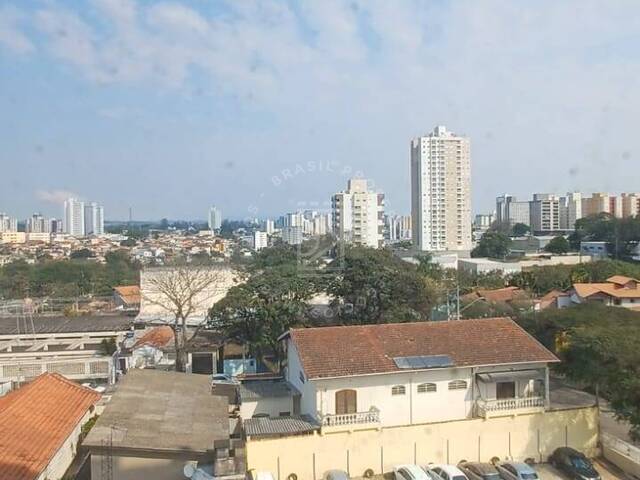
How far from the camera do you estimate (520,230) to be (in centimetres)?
7062

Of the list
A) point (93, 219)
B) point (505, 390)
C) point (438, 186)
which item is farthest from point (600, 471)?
point (93, 219)

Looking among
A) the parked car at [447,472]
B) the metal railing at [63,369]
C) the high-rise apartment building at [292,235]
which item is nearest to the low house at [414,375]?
the parked car at [447,472]

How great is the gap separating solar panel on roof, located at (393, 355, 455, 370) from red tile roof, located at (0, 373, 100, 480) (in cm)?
552

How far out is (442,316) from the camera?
19.5 meters

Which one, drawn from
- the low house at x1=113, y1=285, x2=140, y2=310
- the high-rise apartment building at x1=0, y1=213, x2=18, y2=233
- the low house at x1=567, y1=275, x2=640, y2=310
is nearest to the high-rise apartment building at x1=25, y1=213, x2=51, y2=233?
the high-rise apartment building at x1=0, y1=213, x2=18, y2=233

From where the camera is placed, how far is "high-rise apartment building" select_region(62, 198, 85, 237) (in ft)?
337

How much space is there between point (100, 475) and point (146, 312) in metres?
17.9

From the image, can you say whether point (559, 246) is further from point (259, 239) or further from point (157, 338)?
point (157, 338)

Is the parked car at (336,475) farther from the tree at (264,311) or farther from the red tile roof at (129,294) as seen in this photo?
the red tile roof at (129,294)

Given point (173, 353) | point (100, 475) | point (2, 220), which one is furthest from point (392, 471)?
point (2, 220)

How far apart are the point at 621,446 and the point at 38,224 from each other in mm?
109965

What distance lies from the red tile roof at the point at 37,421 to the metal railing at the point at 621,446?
8855 millimetres

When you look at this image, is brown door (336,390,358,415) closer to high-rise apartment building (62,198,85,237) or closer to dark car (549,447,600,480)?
dark car (549,447,600,480)

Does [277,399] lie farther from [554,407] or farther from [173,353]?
[173,353]
